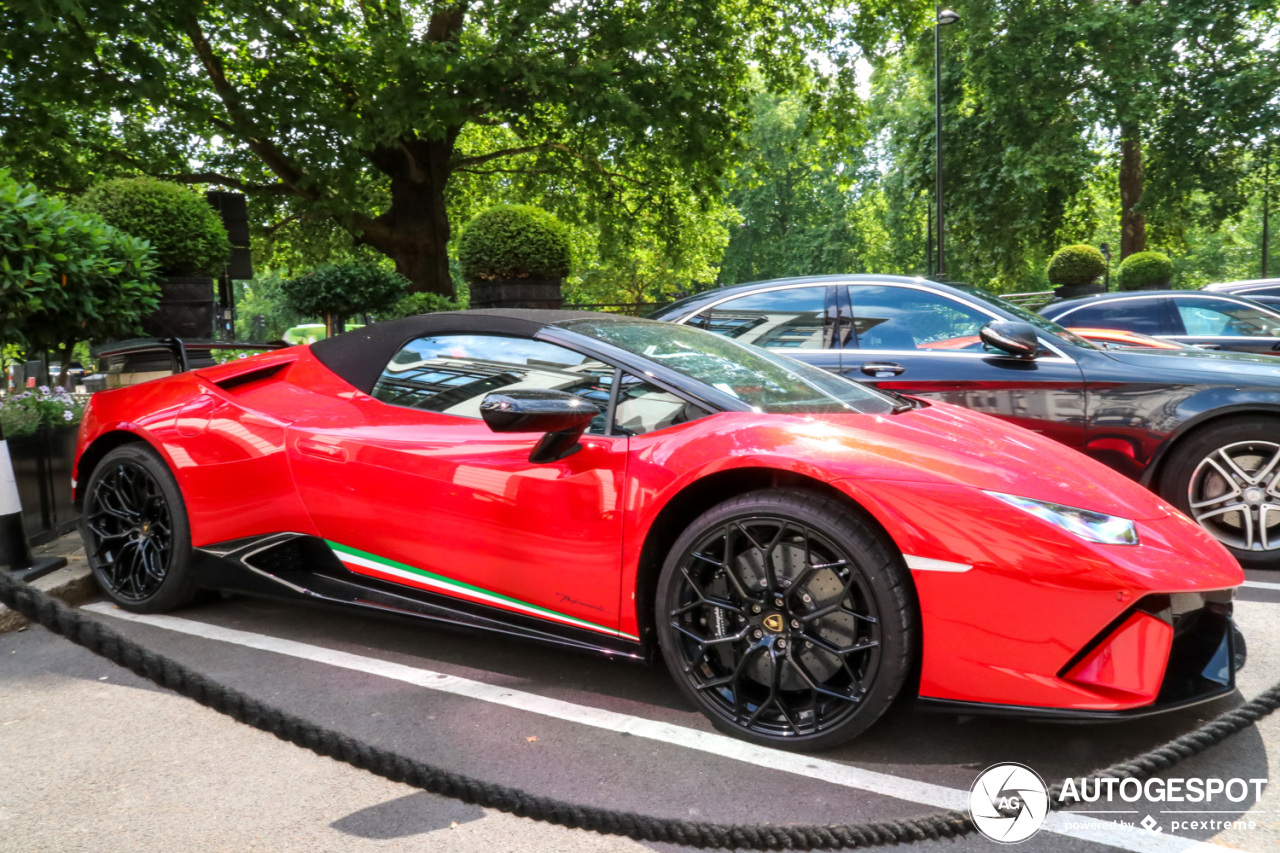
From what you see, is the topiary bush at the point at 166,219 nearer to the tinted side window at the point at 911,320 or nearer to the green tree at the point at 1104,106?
the tinted side window at the point at 911,320

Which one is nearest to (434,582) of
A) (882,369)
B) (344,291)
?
(882,369)

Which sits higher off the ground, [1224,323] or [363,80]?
[363,80]

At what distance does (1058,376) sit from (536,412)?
3.32 m

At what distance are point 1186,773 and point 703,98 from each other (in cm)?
1351

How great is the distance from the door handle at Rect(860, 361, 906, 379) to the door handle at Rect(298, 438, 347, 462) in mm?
3049

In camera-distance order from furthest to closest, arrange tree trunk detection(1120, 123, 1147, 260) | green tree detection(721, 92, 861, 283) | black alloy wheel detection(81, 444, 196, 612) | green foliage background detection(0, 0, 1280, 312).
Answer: green tree detection(721, 92, 861, 283) → tree trunk detection(1120, 123, 1147, 260) → green foliage background detection(0, 0, 1280, 312) → black alloy wheel detection(81, 444, 196, 612)

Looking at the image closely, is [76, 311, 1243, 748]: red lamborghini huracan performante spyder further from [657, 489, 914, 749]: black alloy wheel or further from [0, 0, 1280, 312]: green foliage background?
[0, 0, 1280, 312]: green foliage background

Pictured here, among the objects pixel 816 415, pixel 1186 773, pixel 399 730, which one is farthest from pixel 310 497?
pixel 1186 773

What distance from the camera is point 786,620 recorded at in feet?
8.93

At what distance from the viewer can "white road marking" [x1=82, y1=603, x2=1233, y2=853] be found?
2285 mm

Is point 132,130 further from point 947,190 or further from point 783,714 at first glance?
point 947,190

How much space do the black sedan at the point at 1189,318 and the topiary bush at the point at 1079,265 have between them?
1534 cm

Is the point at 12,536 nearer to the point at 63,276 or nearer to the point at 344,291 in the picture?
the point at 63,276

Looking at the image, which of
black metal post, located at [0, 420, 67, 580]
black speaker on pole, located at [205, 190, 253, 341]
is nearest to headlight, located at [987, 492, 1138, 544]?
black metal post, located at [0, 420, 67, 580]
